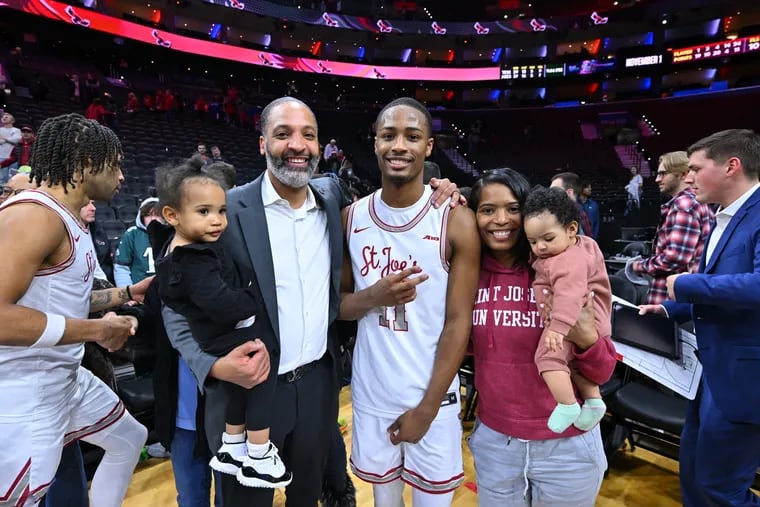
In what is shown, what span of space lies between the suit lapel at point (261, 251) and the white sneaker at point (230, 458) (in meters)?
0.39

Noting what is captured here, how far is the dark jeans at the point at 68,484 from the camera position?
2037 mm

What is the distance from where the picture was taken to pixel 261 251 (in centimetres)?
162

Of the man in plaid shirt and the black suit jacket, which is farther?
the man in plaid shirt

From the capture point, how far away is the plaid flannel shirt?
330 centimetres

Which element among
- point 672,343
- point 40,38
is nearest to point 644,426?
point 672,343

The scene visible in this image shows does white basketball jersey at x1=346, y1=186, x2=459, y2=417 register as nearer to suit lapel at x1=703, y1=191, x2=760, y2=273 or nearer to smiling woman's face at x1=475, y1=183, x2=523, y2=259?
smiling woman's face at x1=475, y1=183, x2=523, y2=259

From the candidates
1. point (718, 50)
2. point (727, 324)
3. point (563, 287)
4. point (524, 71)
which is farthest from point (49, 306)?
point (524, 71)

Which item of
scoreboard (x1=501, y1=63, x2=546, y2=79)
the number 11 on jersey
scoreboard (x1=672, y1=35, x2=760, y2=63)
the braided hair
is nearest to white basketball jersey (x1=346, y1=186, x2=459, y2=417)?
the number 11 on jersey

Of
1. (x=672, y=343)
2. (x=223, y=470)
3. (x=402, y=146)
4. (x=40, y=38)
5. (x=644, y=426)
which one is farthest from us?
(x=40, y=38)

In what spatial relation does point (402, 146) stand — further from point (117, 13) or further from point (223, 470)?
point (117, 13)

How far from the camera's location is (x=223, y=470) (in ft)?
5.04

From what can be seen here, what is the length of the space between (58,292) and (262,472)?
93cm

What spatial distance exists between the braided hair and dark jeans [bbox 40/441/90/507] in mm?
1189

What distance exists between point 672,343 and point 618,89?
23.2 metres
